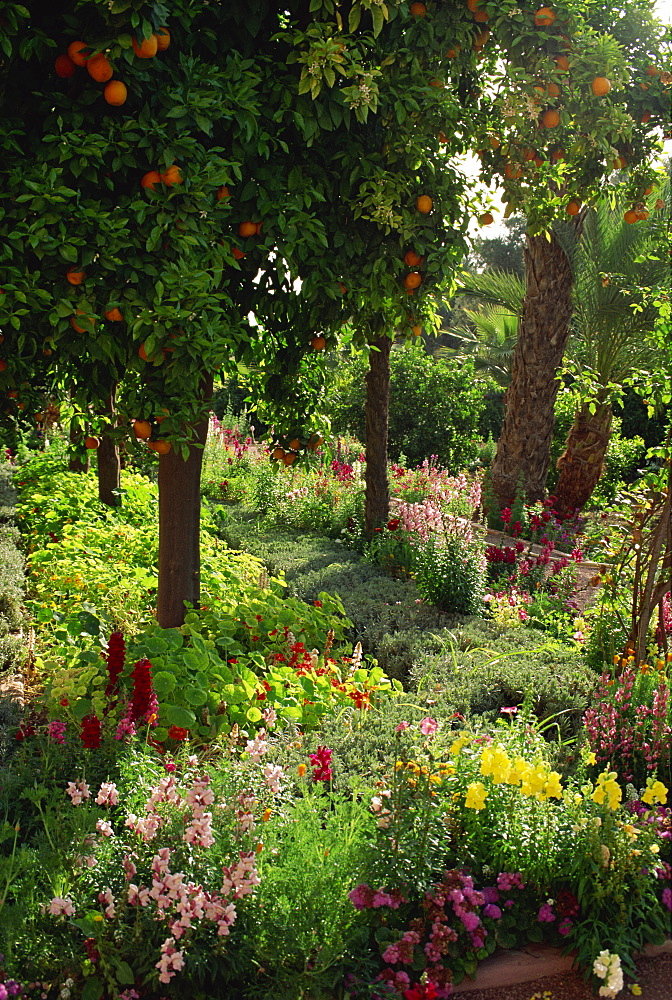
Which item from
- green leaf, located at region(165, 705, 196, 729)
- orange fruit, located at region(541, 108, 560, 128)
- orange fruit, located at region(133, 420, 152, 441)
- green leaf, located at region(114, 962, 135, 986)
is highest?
orange fruit, located at region(541, 108, 560, 128)

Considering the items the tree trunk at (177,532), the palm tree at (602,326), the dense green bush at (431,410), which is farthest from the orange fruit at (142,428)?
the dense green bush at (431,410)

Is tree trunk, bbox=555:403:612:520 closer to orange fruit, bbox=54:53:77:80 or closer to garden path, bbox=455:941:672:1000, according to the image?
garden path, bbox=455:941:672:1000

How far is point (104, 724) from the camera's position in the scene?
9.45 ft

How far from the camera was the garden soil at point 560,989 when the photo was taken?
7.36ft

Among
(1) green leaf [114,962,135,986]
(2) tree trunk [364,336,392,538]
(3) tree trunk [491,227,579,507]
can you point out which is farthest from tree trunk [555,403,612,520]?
(1) green leaf [114,962,135,986]

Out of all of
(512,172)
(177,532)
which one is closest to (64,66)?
(512,172)

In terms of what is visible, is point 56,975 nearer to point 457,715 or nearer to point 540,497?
point 457,715

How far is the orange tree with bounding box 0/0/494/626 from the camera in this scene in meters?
2.42

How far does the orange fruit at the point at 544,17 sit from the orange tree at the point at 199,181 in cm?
29

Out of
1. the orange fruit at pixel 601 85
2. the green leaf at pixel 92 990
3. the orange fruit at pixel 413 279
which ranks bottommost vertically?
the green leaf at pixel 92 990

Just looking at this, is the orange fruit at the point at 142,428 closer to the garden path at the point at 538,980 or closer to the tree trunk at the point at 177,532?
the tree trunk at the point at 177,532

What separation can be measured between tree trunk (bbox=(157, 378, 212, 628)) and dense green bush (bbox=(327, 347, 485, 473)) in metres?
8.95

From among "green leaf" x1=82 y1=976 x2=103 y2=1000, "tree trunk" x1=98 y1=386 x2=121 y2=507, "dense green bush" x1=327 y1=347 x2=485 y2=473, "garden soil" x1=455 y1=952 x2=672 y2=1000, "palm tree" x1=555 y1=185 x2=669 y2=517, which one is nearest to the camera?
"green leaf" x1=82 y1=976 x2=103 y2=1000

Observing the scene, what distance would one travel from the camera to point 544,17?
9.27 feet
